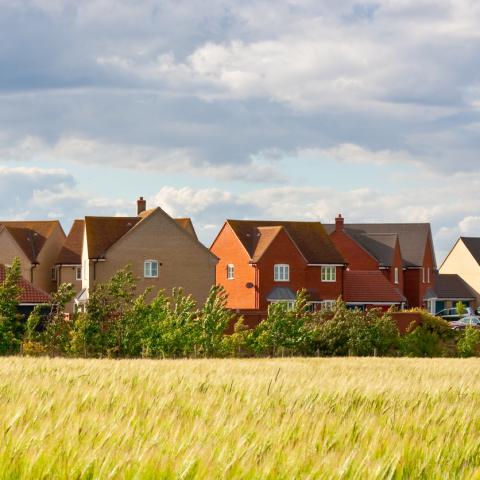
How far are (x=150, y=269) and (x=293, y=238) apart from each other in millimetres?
12226

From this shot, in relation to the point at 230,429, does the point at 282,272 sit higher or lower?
higher

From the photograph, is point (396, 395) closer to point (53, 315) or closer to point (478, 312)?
point (53, 315)

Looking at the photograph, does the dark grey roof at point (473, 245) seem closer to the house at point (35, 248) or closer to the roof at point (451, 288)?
the roof at point (451, 288)

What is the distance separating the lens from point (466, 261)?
10800cm

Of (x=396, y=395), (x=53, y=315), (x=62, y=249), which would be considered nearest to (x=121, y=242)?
(x=62, y=249)

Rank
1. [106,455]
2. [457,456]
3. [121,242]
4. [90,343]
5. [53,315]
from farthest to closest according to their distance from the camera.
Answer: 1. [121,242]
2. [53,315]
3. [90,343]
4. [457,456]
5. [106,455]

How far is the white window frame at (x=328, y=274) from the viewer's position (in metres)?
72.4

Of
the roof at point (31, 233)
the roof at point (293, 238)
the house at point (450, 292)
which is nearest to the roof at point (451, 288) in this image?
the house at point (450, 292)

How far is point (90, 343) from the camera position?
131ft

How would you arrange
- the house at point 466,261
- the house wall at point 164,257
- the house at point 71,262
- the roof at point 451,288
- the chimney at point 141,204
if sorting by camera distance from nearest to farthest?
the house wall at point 164,257 < the chimney at point 141,204 < the house at point 71,262 < the roof at point 451,288 < the house at point 466,261

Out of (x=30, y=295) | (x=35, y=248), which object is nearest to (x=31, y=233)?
(x=35, y=248)

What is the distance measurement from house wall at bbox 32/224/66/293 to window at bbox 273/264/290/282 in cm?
1995

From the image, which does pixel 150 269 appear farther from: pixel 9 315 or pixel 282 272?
pixel 9 315

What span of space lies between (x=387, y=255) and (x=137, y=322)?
47991 millimetres
